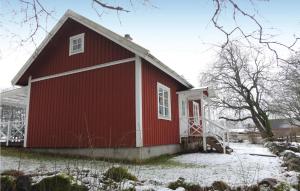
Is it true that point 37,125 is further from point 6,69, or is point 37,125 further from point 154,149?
point 6,69

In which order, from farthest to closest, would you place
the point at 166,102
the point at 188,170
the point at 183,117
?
the point at 183,117 → the point at 166,102 → the point at 188,170

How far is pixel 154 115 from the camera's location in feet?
34.9

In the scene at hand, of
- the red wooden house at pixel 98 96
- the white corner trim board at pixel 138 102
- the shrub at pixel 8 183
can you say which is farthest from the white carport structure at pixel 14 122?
the shrub at pixel 8 183

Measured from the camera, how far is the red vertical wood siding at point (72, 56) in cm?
1050

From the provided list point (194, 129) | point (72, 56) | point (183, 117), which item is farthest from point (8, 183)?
point (183, 117)

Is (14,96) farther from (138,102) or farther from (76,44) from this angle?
(138,102)

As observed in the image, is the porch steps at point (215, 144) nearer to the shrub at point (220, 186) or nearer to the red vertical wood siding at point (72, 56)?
the red vertical wood siding at point (72, 56)

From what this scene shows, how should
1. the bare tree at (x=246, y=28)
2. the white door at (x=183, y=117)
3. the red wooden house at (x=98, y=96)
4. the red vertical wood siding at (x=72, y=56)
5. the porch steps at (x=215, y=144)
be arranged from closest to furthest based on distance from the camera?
the bare tree at (x=246, y=28), the red wooden house at (x=98, y=96), the red vertical wood siding at (x=72, y=56), the porch steps at (x=215, y=144), the white door at (x=183, y=117)

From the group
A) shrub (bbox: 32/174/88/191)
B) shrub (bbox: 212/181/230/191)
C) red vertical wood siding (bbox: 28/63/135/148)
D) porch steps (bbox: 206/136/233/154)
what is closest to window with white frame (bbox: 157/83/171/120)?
red vertical wood siding (bbox: 28/63/135/148)

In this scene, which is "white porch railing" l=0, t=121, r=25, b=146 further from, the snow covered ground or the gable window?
the snow covered ground

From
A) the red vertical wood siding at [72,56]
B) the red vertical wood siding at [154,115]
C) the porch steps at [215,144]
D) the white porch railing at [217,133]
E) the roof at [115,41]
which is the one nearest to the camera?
the roof at [115,41]

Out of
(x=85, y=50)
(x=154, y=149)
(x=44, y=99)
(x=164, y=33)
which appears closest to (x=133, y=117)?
(x=154, y=149)

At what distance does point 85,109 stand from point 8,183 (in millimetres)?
6303

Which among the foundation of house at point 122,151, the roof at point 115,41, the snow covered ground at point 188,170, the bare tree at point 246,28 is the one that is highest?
the roof at point 115,41
